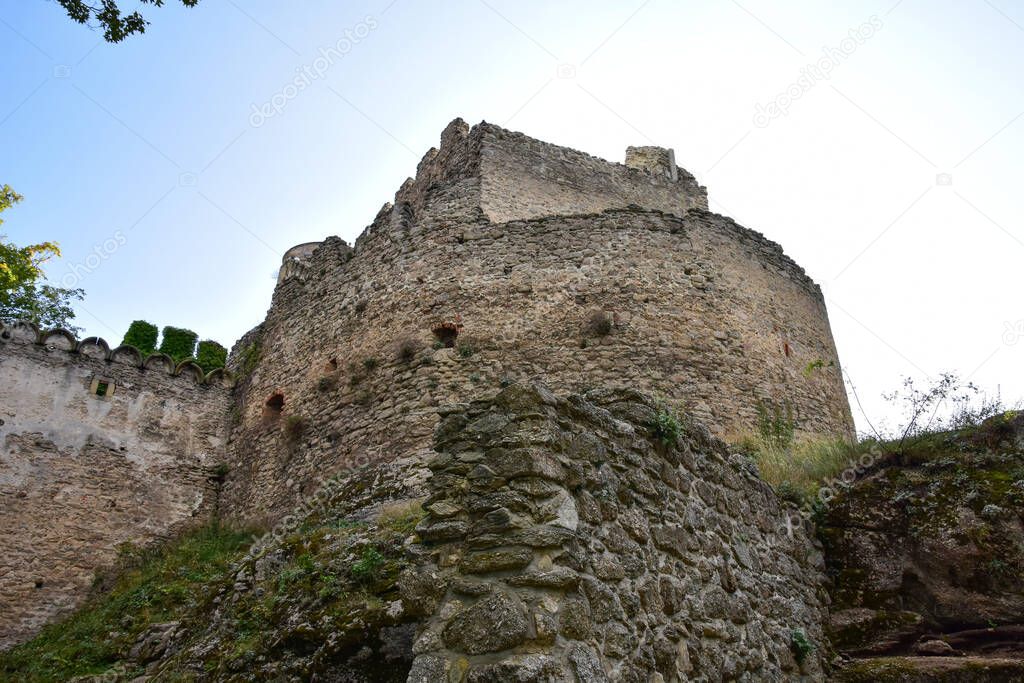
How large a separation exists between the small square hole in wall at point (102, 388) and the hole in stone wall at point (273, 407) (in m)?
2.90

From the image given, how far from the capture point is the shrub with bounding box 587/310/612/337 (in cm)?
1209

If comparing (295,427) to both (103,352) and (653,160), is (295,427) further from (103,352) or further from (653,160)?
(653,160)

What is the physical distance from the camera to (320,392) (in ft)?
44.1

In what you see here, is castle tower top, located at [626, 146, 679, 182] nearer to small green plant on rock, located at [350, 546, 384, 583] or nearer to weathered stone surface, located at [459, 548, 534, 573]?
small green plant on rock, located at [350, 546, 384, 583]

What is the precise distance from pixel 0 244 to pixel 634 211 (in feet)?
55.8

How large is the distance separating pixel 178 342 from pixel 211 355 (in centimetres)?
90

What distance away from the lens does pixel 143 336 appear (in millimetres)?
17922

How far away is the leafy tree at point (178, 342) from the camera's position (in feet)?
58.5

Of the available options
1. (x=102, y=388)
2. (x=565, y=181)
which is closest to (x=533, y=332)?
(x=565, y=181)

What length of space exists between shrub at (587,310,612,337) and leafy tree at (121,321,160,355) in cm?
1070

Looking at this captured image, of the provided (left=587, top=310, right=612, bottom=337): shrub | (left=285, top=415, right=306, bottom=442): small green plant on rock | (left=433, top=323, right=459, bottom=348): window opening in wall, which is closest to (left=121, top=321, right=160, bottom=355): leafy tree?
(left=285, top=415, right=306, bottom=442): small green plant on rock

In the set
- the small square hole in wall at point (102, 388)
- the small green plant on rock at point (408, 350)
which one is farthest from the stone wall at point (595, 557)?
the small square hole in wall at point (102, 388)

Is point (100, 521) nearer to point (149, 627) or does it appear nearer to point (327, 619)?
point (149, 627)

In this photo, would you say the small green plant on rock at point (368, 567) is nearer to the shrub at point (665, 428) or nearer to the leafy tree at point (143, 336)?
the shrub at point (665, 428)
